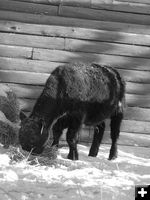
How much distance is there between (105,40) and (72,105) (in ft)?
8.06

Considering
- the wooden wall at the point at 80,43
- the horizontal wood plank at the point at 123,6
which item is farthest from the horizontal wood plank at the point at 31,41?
the horizontal wood plank at the point at 123,6

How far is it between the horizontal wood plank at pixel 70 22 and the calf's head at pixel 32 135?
2942 mm

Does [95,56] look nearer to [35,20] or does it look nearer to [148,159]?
[35,20]

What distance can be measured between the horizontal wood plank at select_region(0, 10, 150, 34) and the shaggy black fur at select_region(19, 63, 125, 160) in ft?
4.82

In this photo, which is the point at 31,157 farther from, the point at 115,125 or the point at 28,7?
the point at 28,7

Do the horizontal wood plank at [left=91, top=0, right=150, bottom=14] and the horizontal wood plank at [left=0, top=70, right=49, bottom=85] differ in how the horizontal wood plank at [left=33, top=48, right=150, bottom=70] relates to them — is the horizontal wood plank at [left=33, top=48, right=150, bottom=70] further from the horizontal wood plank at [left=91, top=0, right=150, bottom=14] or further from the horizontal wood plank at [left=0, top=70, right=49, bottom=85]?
the horizontal wood plank at [left=91, top=0, right=150, bottom=14]

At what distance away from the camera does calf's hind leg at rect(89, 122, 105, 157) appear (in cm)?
731

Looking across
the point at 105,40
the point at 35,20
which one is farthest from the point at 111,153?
the point at 35,20

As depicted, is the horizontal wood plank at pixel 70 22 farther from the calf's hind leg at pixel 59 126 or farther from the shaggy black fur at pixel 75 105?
the calf's hind leg at pixel 59 126

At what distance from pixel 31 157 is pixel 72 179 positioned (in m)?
1.27

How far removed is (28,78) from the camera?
27.3ft

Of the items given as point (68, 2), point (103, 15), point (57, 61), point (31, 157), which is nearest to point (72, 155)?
point (31, 157)

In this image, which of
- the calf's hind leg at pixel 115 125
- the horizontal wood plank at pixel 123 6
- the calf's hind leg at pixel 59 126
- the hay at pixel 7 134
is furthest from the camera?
the horizontal wood plank at pixel 123 6

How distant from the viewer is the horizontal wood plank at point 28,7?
845 cm
